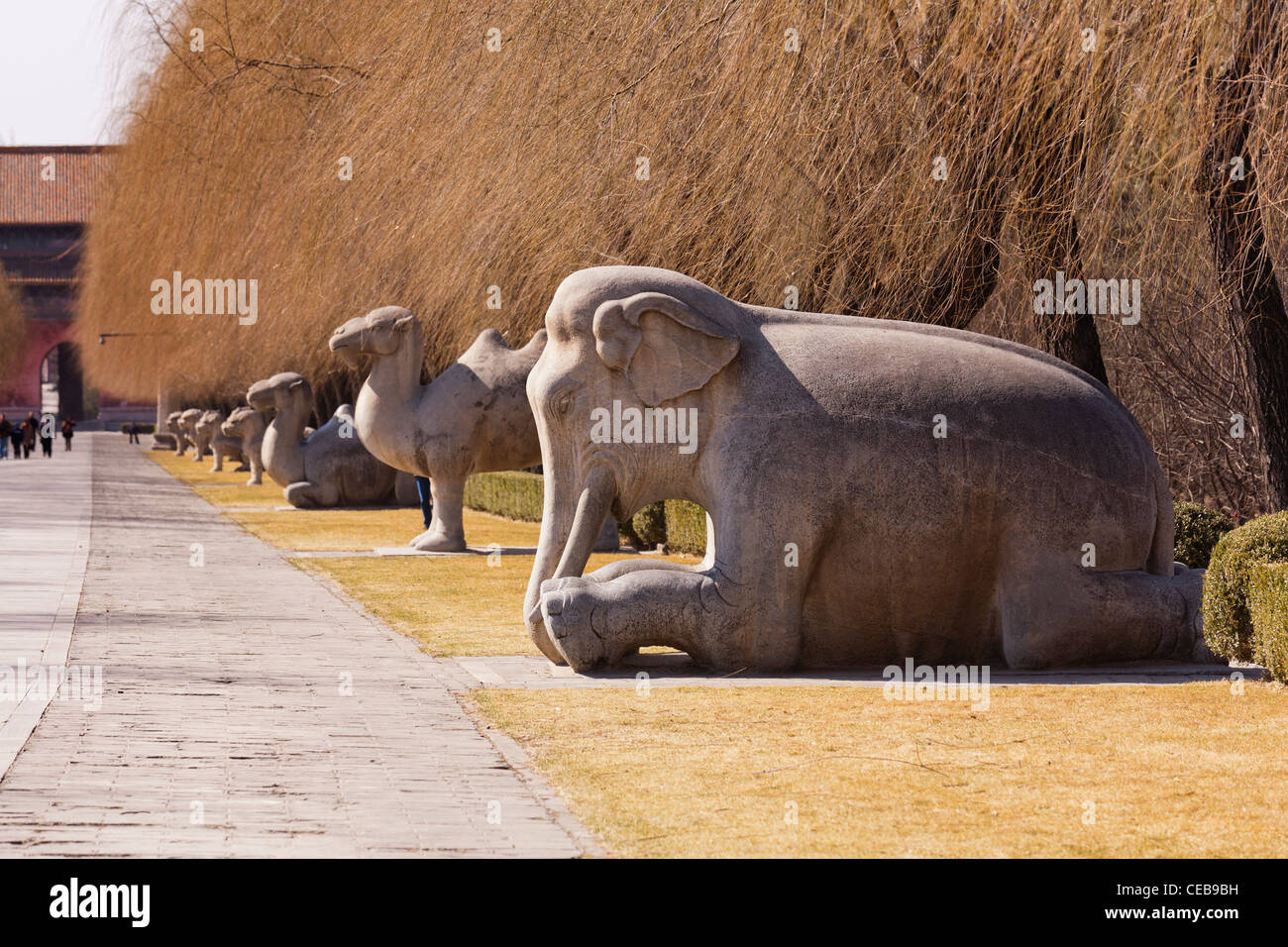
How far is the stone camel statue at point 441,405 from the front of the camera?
17.5 m

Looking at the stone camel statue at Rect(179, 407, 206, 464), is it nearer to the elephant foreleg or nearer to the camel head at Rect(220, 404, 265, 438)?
the camel head at Rect(220, 404, 265, 438)

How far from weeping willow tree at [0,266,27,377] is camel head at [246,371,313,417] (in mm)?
53401

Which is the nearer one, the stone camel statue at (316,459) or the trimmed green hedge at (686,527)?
the trimmed green hedge at (686,527)

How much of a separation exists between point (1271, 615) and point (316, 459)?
19459mm

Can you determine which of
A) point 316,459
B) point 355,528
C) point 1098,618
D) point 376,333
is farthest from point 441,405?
point 1098,618

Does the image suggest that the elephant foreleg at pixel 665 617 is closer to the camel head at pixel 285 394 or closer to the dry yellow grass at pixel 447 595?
the dry yellow grass at pixel 447 595

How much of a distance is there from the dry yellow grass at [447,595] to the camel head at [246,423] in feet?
57.2

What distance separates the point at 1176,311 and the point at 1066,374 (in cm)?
719

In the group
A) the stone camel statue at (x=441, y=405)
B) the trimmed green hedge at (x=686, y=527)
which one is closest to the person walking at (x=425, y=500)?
the stone camel statue at (x=441, y=405)

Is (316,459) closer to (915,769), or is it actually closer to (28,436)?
(915,769)

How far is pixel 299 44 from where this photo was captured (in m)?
17.6

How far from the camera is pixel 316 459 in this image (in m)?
26.0

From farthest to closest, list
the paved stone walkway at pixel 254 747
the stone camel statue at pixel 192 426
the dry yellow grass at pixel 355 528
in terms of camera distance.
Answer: the stone camel statue at pixel 192 426 → the dry yellow grass at pixel 355 528 → the paved stone walkway at pixel 254 747

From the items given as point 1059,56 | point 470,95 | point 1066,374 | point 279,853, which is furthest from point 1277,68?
point 470,95
